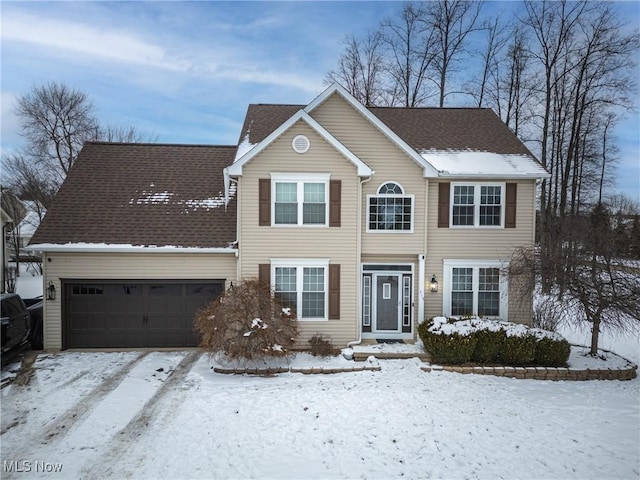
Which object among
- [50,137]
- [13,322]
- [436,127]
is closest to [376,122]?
[436,127]

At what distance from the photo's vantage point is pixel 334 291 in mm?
11023

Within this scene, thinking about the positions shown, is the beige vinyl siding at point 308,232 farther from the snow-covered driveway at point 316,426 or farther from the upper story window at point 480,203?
the upper story window at point 480,203

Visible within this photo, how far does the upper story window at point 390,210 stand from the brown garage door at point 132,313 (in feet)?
17.3

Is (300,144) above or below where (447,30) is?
below

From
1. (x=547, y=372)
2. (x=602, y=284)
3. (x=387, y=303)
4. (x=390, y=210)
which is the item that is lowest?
(x=547, y=372)

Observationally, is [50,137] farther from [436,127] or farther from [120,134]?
[436,127]

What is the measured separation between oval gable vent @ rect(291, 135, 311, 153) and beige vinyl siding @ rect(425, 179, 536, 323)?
413 centimetres

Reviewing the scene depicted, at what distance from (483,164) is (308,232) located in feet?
19.9

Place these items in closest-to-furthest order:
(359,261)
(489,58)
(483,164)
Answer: (359,261) → (483,164) → (489,58)

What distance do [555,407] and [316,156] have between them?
849cm

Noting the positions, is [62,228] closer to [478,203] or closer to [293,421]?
[293,421]

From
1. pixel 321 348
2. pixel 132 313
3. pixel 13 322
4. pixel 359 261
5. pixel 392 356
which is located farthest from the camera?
pixel 132 313

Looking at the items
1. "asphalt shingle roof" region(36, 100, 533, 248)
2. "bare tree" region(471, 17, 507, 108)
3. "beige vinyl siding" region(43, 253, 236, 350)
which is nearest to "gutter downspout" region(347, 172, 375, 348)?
"asphalt shingle roof" region(36, 100, 533, 248)

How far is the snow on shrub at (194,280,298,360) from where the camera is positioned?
30.2 feet
